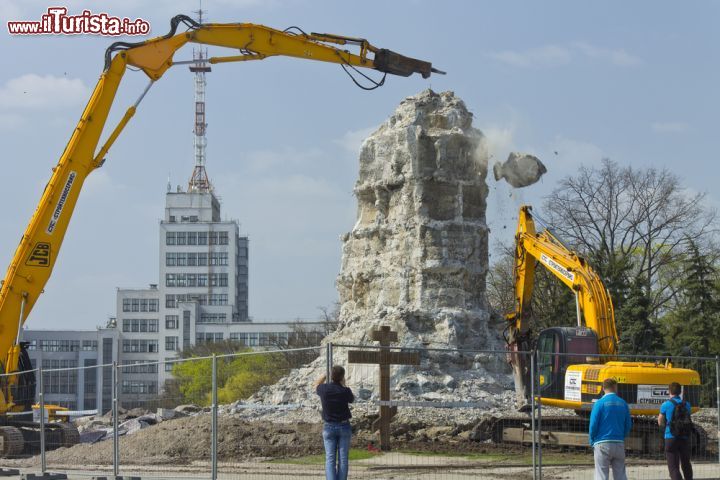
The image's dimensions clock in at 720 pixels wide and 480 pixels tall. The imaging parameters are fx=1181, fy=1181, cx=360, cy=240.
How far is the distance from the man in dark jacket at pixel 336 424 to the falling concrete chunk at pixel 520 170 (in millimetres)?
16086

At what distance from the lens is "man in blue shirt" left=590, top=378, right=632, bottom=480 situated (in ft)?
43.4

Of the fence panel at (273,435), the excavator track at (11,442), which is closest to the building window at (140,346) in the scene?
the fence panel at (273,435)

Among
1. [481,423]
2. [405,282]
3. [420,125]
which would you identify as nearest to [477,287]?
[405,282]

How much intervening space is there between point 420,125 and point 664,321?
1980 centimetres

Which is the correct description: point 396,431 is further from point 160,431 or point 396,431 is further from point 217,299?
point 217,299

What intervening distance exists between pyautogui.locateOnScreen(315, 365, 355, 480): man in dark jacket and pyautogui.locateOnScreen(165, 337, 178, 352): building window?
104 meters

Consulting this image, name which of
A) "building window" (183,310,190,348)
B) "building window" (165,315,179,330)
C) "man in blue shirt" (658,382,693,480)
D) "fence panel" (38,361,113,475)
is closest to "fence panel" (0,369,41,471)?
"fence panel" (38,361,113,475)

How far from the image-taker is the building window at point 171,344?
115812mm

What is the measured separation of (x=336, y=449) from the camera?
13.7 meters

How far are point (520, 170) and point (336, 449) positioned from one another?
54.7ft

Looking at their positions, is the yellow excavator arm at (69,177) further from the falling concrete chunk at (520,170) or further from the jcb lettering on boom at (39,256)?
the falling concrete chunk at (520,170)

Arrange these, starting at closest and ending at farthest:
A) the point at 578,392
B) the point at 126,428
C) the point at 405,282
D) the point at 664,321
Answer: the point at 578,392 < the point at 126,428 < the point at 405,282 < the point at 664,321

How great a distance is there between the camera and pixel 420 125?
3247cm

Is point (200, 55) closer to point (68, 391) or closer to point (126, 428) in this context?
point (68, 391)
